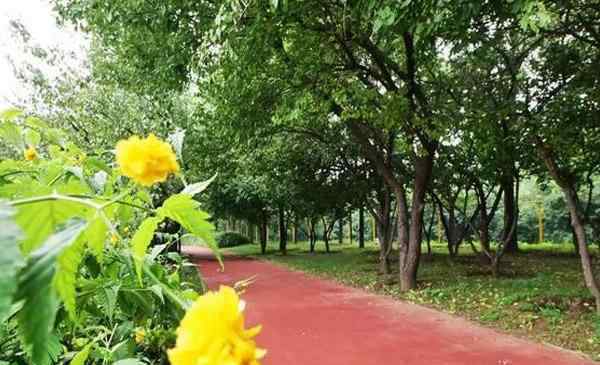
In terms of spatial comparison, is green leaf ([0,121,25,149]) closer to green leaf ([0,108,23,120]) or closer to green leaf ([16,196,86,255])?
green leaf ([0,108,23,120])

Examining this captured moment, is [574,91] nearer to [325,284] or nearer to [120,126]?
[325,284]

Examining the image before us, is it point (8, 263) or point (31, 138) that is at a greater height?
point (31, 138)

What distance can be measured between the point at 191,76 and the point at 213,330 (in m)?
8.11

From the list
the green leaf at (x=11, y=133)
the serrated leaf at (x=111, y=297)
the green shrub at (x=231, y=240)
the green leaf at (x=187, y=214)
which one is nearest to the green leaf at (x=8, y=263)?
the green leaf at (x=187, y=214)

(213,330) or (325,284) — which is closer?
(213,330)

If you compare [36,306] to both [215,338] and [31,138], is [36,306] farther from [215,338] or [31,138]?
[31,138]

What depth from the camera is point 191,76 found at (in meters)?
8.16

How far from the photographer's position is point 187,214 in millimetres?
835

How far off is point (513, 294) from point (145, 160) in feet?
28.2

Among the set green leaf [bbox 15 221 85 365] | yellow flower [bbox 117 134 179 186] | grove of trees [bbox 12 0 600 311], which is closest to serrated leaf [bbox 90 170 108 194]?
yellow flower [bbox 117 134 179 186]

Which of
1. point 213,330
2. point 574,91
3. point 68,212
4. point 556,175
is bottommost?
point 213,330

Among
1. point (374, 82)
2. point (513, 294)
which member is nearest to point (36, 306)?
point (513, 294)

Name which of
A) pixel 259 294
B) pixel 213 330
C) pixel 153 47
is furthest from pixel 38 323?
pixel 259 294

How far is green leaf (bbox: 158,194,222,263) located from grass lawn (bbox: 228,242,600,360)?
5.60 metres
